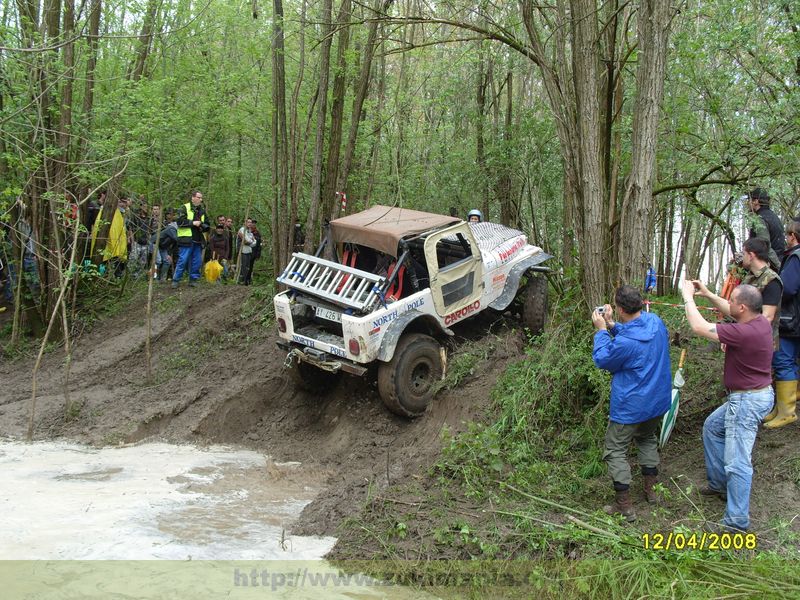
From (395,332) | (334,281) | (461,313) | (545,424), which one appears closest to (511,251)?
(461,313)

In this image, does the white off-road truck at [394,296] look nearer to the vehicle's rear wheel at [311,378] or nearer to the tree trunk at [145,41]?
the vehicle's rear wheel at [311,378]

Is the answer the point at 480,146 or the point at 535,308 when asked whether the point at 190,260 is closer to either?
the point at 480,146

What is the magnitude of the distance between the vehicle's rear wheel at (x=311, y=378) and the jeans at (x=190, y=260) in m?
5.18

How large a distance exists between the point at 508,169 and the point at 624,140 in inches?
117

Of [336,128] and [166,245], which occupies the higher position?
[336,128]

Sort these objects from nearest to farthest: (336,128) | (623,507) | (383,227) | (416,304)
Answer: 1. (623,507)
2. (416,304)
3. (383,227)
4. (336,128)

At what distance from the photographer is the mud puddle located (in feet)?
17.6

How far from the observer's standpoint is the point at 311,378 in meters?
9.98

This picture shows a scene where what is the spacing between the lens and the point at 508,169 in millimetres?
15500

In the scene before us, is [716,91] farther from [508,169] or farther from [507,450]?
[507,450]

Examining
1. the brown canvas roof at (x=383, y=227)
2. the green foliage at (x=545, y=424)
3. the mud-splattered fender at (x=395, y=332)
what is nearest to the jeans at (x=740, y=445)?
the green foliage at (x=545, y=424)

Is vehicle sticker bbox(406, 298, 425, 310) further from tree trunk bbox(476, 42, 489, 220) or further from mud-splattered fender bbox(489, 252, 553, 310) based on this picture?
tree trunk bbox(476, 42, 489, 220)

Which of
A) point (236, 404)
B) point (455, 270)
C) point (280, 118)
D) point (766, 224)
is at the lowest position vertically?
point (236, 404)
